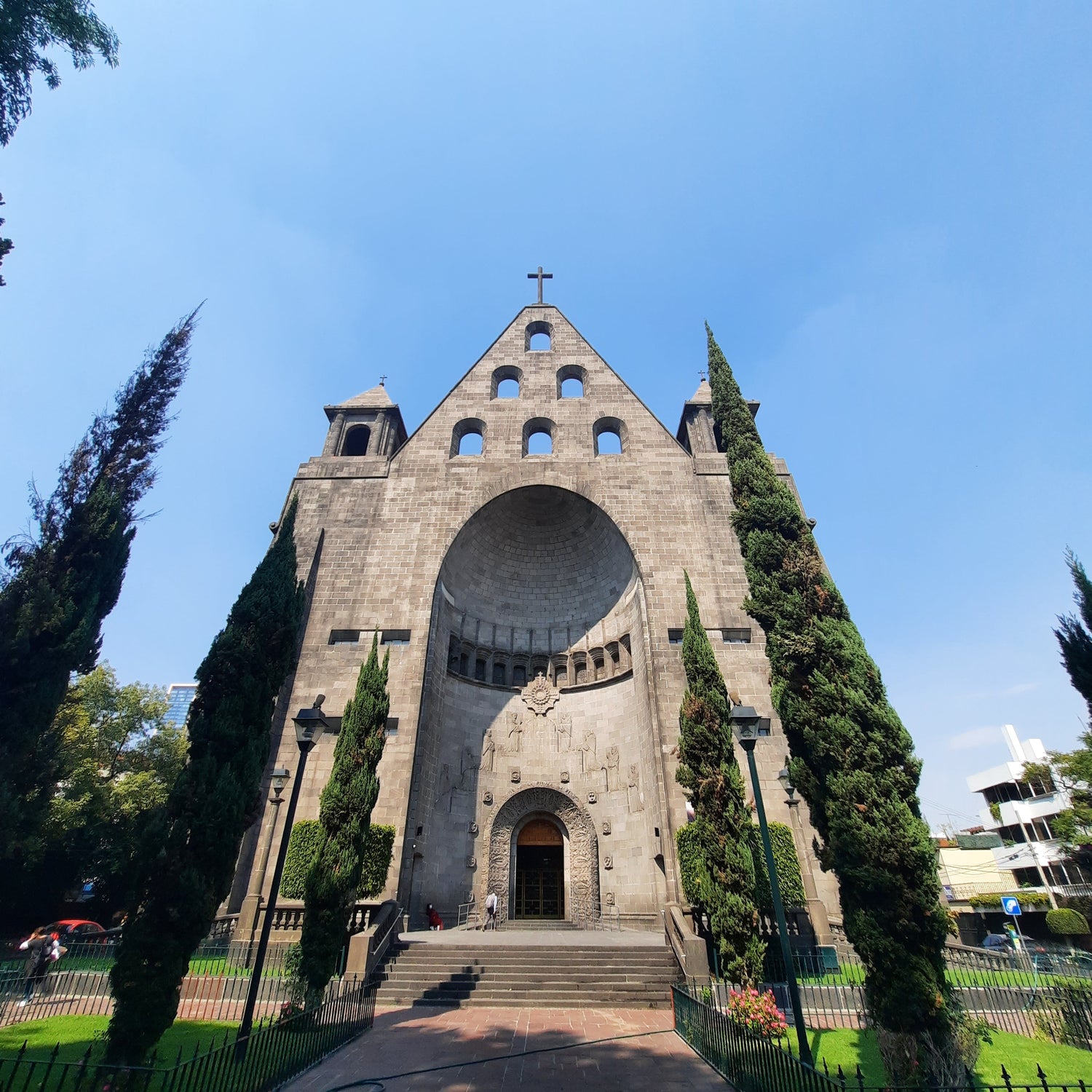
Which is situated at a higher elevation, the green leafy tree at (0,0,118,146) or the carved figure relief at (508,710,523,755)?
the green leafy tree at (0,0,118,146)

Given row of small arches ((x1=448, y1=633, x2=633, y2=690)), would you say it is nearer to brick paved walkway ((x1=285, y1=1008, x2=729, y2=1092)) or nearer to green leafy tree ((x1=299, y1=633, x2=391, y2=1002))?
green leafy tree ((x1=299, y1=633, x2=391, y2=1002))

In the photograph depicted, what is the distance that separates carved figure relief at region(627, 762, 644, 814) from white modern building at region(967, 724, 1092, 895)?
90.6ft

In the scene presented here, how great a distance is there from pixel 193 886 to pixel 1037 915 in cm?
4673

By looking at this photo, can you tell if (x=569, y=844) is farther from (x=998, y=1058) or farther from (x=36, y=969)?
(x=36, y=969)

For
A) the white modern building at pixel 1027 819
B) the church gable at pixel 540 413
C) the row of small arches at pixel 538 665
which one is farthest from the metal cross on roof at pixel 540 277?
the white modern building at pixel 1027 819

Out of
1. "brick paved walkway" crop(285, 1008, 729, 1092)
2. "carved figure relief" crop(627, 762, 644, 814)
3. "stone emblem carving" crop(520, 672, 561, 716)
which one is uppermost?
"stone emblem carving" crop(520, 672, 561, 716)

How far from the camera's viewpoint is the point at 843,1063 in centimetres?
805

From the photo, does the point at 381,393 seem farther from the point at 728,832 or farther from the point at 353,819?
the point at 728,832

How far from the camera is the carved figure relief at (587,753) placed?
20766 mm

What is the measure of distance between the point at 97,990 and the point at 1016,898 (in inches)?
1750

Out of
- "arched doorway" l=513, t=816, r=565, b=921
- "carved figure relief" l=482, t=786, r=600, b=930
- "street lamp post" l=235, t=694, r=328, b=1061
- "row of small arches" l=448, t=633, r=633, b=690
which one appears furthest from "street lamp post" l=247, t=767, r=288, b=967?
"arched doorway" l=513, t=816, r=565, b=921

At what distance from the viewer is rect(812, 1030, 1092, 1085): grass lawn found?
7535 millimetres

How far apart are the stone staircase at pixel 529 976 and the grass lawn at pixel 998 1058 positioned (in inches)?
144

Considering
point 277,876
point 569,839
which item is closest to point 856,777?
point 277,876
